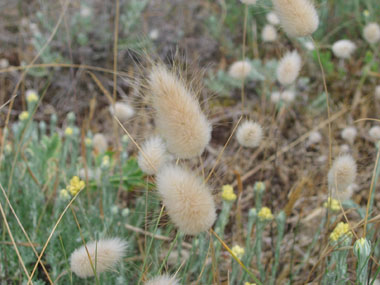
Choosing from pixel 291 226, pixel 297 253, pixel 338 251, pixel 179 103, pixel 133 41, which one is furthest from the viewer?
pixel 133 41

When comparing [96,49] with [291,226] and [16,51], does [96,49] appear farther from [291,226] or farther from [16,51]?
[291,226]

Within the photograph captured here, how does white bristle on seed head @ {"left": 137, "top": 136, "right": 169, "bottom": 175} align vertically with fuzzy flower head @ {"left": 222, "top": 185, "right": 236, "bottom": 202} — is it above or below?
above

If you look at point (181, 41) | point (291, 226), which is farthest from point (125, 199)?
point (181, 41)

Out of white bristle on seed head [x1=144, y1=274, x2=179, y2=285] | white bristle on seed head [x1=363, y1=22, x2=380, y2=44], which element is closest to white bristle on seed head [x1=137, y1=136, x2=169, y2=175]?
white bristle on seed head [x1=144, y1=274, x2=179, y2=285]

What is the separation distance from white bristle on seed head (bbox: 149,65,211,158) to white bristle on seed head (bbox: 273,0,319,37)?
17.6 inches

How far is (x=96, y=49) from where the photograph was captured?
3.09 m

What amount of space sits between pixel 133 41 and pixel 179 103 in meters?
2.05

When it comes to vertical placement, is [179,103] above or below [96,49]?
above

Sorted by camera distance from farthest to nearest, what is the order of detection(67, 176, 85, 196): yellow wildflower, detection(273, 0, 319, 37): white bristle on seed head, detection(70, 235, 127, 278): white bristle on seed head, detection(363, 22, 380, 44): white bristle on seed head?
detection(363, 22, 380, 44): white bristle on seed head, detection(67, 176, 85, 196): yellow wildflower, detection(273, 0, 319, 37): white bristle on seed head, detection(70, 235, 127, 278): white bristle on seed head

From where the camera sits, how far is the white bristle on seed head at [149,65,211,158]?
1024mm

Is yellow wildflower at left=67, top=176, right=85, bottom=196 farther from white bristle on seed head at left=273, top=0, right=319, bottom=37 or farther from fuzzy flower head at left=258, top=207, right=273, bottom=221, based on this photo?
white bristle on seed head at left=273, top=0, right=319, bottom=37

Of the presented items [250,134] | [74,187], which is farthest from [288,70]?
[74,187]

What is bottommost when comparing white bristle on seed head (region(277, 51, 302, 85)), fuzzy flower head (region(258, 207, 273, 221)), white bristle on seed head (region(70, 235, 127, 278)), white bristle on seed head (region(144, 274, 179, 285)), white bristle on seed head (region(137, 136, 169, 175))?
fuzzy flower head (region(258, 207, 273, 221))

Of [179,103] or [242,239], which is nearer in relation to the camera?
[179,103]
